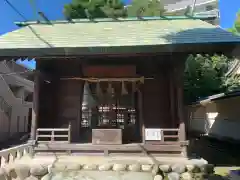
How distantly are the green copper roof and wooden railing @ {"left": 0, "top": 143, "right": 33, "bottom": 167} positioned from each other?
127 inches

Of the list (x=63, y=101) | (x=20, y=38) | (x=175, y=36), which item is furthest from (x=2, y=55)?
(x=175, y=36)

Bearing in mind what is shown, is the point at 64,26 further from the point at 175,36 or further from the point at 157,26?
the point at 175,36

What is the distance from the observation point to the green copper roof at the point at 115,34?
759cm

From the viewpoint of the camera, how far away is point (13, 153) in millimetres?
6922

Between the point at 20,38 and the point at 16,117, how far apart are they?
11.3 meters

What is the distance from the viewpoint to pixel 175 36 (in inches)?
313

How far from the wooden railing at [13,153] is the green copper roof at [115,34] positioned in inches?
127

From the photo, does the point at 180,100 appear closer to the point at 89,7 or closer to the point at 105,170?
the point at 105,170

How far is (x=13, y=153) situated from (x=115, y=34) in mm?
5243

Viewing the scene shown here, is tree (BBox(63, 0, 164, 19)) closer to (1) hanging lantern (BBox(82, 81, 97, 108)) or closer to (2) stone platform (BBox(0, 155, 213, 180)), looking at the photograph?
(1) hanging lantern (BBox(82, 81, 97, 108))

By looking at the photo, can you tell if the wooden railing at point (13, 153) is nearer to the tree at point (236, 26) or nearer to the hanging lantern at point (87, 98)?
the hanging lantern at point (87, 98)

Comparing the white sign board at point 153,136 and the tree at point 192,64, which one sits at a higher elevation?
the tree at point 192,64

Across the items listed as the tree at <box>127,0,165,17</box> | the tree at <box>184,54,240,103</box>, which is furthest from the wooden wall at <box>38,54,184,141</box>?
the tree at <box>127,0,165,17</box>

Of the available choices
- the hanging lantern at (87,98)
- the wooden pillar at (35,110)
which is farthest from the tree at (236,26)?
the wooden pillar at (35,110)
